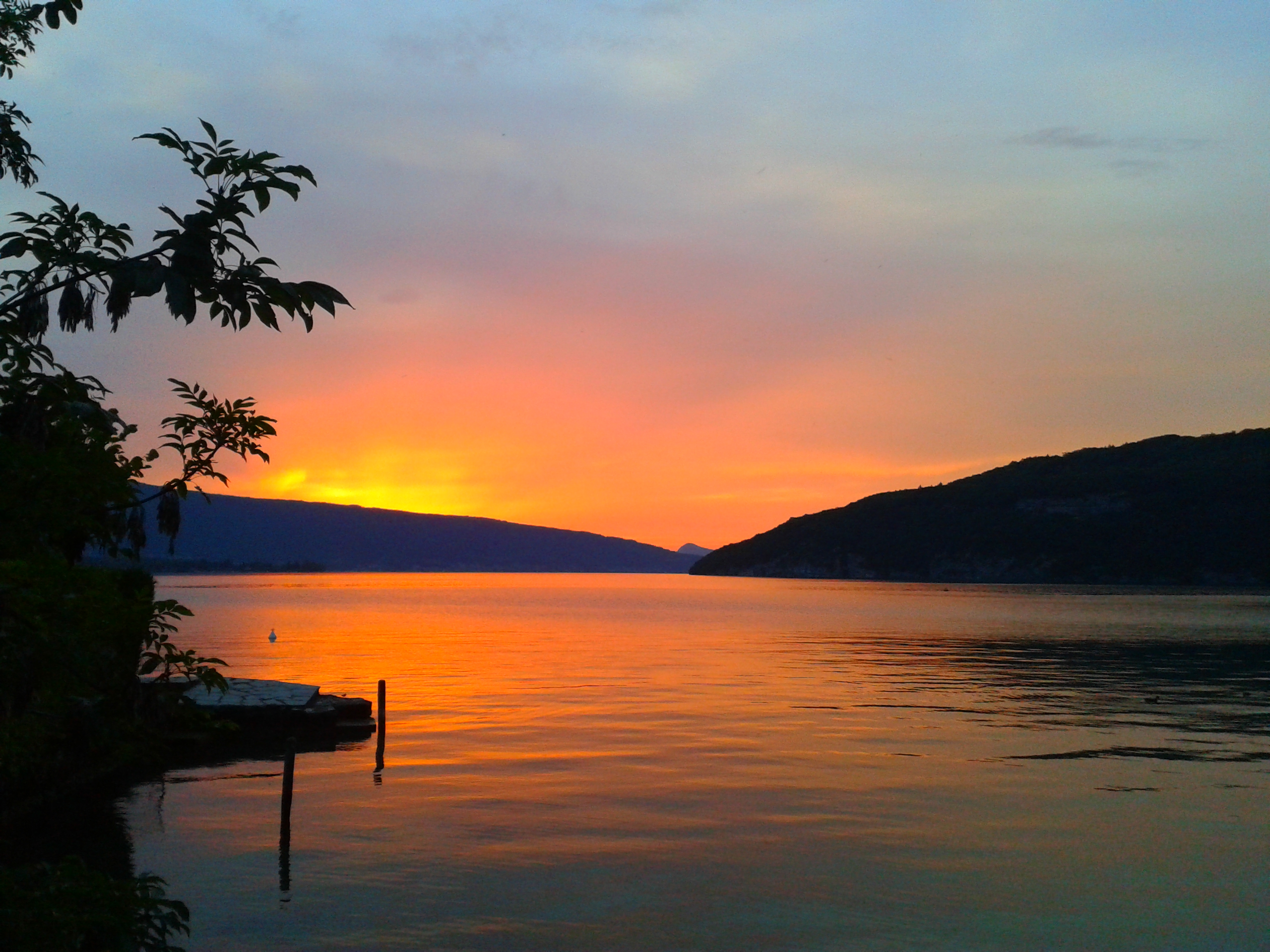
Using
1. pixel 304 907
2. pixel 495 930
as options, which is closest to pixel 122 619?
pixel 495 930

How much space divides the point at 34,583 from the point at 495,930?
1352 cm

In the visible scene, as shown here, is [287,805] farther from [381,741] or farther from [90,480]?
[90,480]

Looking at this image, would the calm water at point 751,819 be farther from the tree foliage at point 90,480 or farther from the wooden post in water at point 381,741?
the tree foliage at point 90,480

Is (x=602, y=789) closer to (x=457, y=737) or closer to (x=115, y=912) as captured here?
(x=457, y=737)

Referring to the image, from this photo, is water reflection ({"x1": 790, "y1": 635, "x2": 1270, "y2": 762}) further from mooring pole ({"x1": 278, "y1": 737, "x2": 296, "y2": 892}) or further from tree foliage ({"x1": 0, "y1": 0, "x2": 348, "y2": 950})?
tree foliage ({"x1": 0, "y1": 0, "x2": 348, "y2": 950})

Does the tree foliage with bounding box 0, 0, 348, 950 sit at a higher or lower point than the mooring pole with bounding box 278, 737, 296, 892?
higher

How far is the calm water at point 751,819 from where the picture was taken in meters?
18.2

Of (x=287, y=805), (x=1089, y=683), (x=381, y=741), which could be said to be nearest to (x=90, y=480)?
(x=287, y=805)

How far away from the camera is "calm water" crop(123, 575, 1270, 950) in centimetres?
1820

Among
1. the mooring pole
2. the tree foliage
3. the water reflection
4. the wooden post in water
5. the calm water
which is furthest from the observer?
the water reflection

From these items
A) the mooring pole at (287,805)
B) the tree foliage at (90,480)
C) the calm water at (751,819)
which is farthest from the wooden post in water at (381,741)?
the tree foliage at (90,480)

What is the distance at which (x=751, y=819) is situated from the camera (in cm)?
2523

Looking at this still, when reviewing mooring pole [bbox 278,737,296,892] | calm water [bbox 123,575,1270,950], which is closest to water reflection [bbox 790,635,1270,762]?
calm water [bbox 123,575,1270,950]

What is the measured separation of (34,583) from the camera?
6.15 m
